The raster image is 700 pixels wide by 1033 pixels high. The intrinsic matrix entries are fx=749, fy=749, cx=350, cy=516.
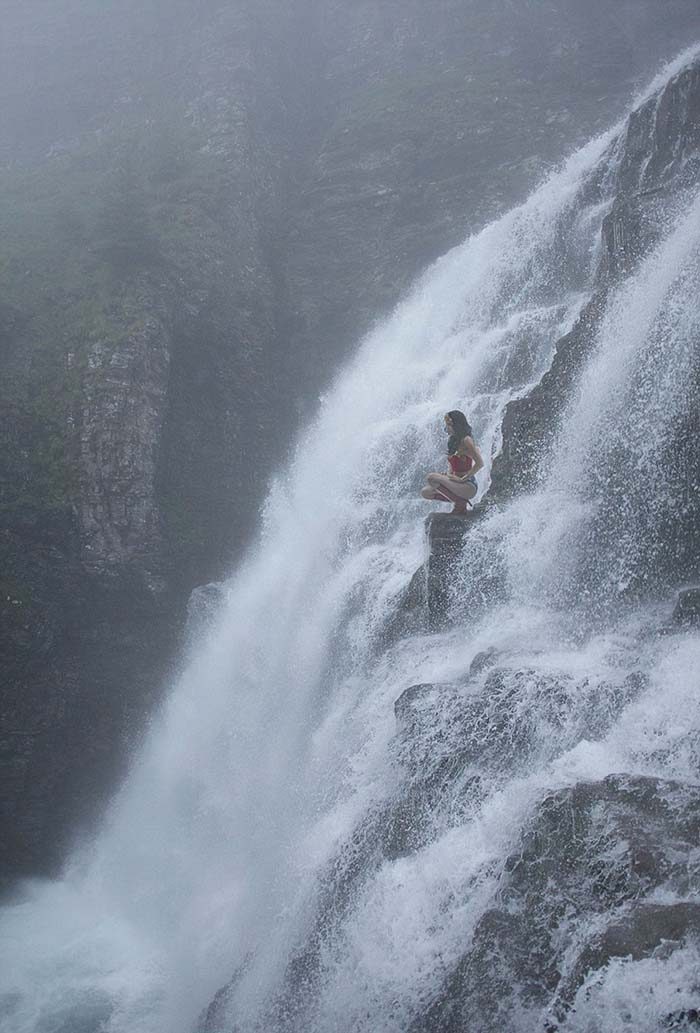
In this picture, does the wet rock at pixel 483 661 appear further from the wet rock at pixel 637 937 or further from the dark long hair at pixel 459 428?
the wet rock at pixel 637 937

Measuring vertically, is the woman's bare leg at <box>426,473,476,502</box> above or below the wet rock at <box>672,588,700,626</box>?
above

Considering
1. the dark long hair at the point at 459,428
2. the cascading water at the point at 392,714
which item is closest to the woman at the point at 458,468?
the dark long hair at the point at 459,428

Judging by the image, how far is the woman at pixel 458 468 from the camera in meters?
10.6

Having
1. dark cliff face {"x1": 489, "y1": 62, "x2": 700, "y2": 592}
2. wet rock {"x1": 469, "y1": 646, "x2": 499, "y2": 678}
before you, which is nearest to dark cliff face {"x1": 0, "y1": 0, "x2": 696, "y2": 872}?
dark cliff face {"x1": 489, "y1": 62, "x2": 700, "y2": 592}

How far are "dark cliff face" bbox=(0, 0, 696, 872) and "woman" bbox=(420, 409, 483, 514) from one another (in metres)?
9.81

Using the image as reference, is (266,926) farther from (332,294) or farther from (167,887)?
(332,294)

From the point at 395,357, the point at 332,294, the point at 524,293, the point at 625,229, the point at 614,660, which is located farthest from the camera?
the point at 332,294

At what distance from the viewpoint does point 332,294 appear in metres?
25.0

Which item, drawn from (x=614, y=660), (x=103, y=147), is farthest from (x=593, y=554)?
(x=103, y=147)

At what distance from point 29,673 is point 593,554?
1268cm

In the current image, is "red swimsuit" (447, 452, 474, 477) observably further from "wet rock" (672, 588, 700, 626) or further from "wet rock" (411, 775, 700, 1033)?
"wet rock" (411, 775, 700, 1033)

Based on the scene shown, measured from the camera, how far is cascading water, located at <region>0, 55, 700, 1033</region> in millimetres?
7387

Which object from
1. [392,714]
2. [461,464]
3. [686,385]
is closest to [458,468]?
[461,464]

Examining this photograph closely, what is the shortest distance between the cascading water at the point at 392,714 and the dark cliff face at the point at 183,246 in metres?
1.81
